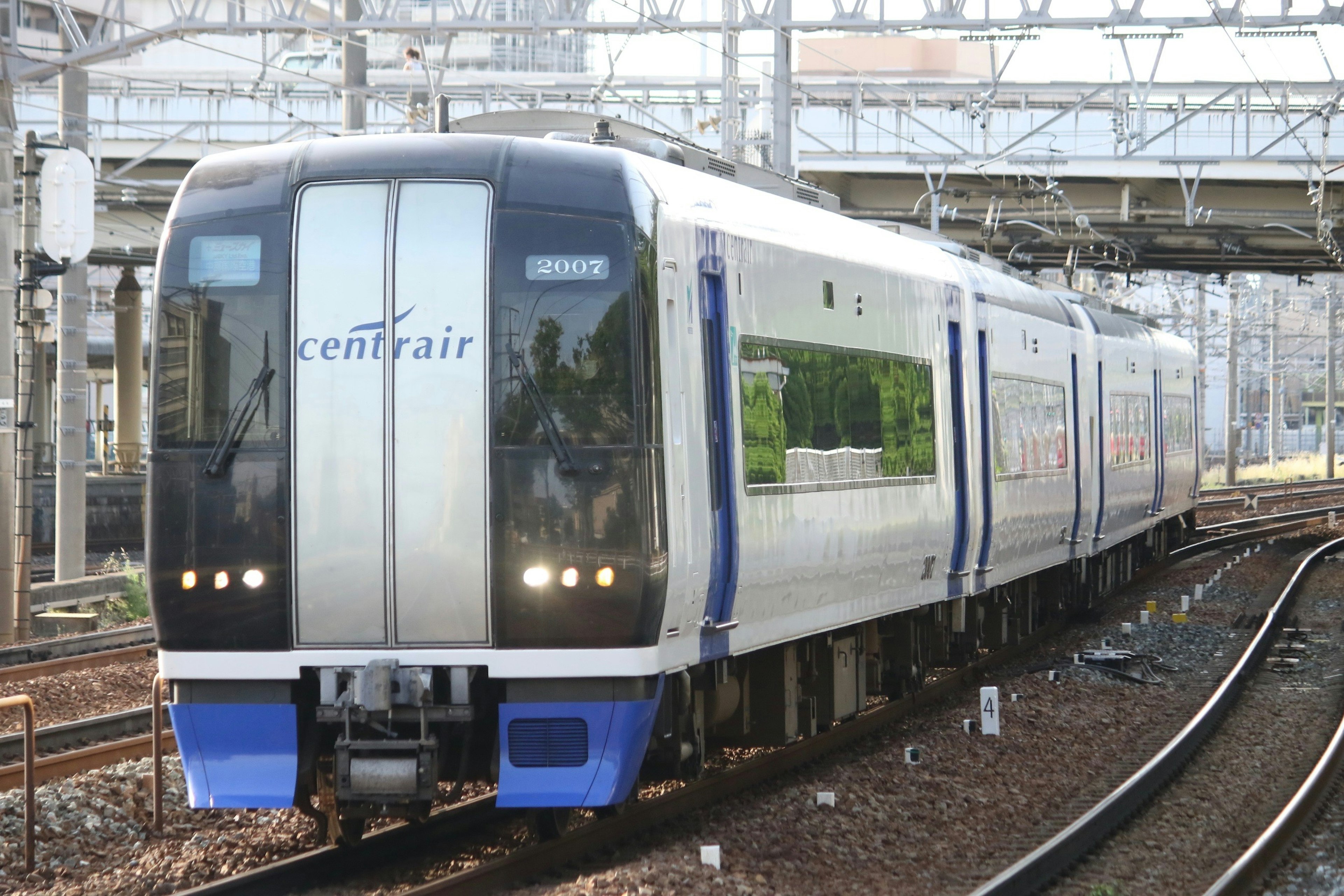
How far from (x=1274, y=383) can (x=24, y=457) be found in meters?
54.8

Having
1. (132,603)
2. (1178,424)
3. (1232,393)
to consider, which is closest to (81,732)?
(132,603)

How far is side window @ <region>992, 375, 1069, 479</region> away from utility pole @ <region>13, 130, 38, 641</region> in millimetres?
8933

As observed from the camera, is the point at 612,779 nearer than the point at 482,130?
Yes

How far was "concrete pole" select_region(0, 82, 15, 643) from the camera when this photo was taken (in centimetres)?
1595

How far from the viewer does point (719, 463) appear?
25.6 ft

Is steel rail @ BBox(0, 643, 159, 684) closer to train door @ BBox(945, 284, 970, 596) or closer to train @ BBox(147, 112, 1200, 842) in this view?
train door @ BBox(945, 284, 970, 596)

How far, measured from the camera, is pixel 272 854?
755 centimetres

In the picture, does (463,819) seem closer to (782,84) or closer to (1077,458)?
(1077,458)

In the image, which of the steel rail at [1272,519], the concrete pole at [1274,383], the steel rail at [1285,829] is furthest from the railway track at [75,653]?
the concrete pole at [1274,383]

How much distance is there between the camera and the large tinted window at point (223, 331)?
6.95 metres

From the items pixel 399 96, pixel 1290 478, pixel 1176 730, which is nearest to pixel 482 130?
pixel 1176 730

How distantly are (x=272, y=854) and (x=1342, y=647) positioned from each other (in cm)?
1180

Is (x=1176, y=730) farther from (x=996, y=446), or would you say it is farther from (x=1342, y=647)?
(x=1342, y=647)

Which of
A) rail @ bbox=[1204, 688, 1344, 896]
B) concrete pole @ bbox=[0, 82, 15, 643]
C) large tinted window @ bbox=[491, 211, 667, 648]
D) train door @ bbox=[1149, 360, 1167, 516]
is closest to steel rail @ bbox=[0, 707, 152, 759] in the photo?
large tinted window @ bbox=[491, 211, 667, 648]
